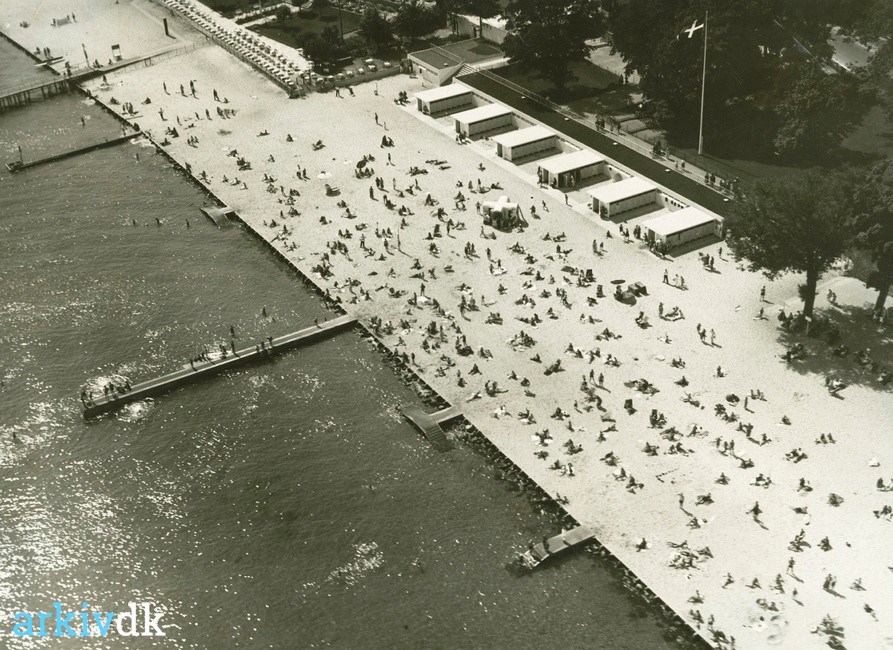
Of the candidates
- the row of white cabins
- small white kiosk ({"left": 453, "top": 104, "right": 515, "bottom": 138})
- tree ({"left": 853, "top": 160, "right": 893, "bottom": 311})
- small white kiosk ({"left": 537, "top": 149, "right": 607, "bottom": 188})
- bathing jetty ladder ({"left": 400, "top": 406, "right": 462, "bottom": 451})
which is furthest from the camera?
small white kiosk ({"left": 453, "top": 104, "right": 515, "bottom": 138})

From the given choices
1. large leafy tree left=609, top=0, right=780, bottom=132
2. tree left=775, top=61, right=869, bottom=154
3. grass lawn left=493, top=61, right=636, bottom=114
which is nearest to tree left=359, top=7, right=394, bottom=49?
grass lawn left=493, top=61, right=636, bottom=114

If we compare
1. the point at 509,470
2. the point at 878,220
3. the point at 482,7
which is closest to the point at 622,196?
the point at 878,220

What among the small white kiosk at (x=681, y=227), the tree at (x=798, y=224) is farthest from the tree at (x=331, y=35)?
the tree at (x=798, y=224)

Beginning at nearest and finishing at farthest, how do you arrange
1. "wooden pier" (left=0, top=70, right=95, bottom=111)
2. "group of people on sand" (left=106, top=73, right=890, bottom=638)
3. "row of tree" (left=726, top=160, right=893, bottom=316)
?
1. "group of people on sand" (left=106, top=73, right=890, bottom=638)
2. "row of tree" (left=726, top=160, right=893, bottom=316)
3. "wooden pier" (left=0, top=70, right=95, bottom=111)

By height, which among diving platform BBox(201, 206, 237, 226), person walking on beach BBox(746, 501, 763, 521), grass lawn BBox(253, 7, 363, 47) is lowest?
person walking on beach BBox(746, 501, 763, 521)

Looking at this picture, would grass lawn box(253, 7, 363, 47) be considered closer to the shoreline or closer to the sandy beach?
the sandy beach

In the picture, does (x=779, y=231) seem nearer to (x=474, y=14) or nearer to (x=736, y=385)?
(x=736, y=385)

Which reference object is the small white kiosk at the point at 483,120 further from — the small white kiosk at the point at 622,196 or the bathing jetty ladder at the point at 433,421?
the bathing jetty ladder at the point at 433,421

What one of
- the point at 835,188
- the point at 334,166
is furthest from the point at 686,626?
the point at 334,166
